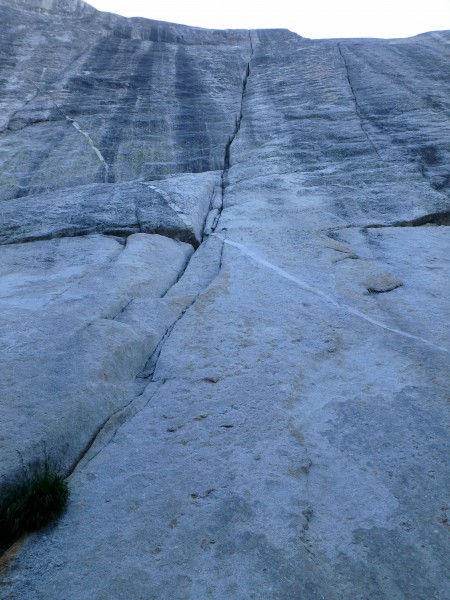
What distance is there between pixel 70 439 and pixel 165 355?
3.56ft

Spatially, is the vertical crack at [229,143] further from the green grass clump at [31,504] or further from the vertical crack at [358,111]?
the green grass clump at [31,504]

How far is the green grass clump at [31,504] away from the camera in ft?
8.60

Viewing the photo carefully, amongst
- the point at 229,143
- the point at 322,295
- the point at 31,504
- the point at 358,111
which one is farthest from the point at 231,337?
the point at 358,111

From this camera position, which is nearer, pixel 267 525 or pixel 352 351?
pixel 267 525

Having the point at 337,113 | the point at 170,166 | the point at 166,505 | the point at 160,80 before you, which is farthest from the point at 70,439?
the point at 160,80

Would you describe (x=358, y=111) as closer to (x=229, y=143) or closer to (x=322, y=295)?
(x=229, y=143)

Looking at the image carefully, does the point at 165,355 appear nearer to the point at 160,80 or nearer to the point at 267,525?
the point at 267,525

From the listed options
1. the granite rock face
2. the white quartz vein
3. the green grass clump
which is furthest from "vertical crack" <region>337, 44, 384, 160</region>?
the green grass clump

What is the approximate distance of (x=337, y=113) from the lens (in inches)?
352

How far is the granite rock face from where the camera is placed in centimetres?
258

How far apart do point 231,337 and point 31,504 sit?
6.54 feet

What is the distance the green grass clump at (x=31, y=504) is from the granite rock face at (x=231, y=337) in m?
0.07

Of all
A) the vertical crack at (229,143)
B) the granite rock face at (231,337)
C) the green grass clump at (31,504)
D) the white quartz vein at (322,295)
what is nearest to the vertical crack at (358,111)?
the granite rock face at (231,337)

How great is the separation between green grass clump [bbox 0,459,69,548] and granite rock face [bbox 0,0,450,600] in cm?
7
